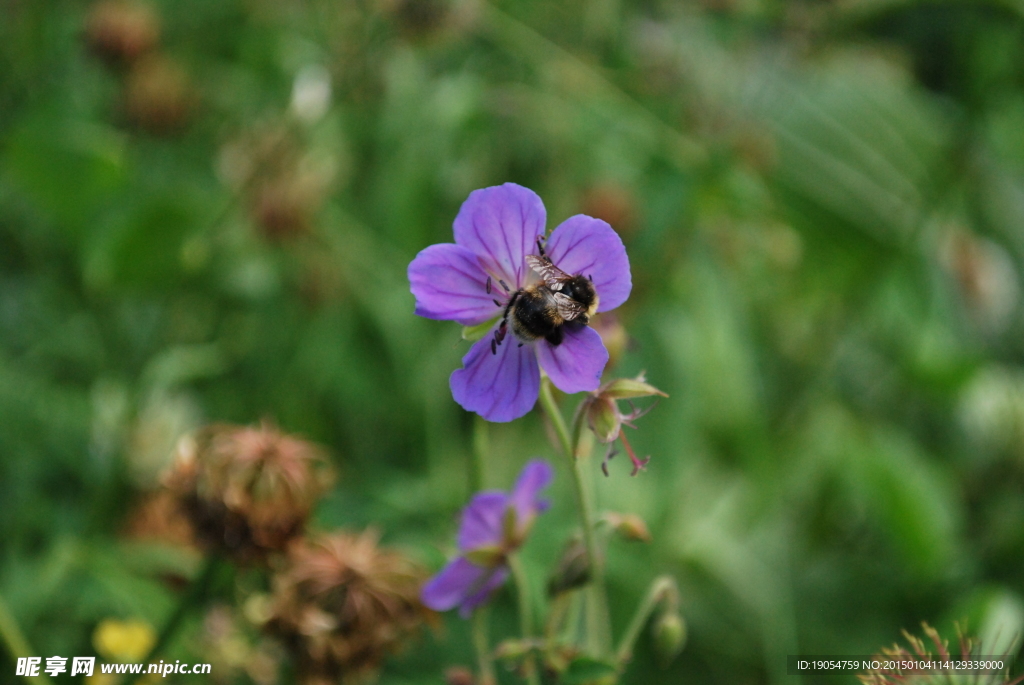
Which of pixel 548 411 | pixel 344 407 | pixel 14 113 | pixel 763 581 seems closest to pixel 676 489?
pixel 763 581

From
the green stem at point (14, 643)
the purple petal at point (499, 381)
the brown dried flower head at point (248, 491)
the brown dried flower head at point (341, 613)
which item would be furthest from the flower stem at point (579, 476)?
the green stem at point (14, 643)

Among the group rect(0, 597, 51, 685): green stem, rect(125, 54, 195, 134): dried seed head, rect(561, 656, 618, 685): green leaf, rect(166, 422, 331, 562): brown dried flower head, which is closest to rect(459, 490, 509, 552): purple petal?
rect(561, 656, 618, 685): green leaf

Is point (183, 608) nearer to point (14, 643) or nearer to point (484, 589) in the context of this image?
point (14, 643)

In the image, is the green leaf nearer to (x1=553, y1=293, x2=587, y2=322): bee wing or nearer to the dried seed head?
(x1=553, y1=293, x2=587, y2=322): bee wing

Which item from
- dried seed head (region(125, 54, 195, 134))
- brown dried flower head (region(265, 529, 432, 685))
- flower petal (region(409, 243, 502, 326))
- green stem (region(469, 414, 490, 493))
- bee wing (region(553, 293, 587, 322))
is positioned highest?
dried seed head (region(125, 54, 195, 134))

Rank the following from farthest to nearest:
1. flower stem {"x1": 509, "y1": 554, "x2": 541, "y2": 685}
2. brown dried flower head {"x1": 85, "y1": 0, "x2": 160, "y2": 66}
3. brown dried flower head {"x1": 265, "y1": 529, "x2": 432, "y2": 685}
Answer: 1. brown dried flower head {"x1": 85, "y1": 0, "x2": 160, "y2": 66}
2. brown dried flower head {"x1": 265, "y1": 529, "x2": 432, "y2": 685}
3. flower stem {"x1": 509, "y1": 554, "x2": 541, "y2": 685}

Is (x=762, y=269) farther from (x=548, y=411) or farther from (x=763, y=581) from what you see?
(x=548, y=411)
